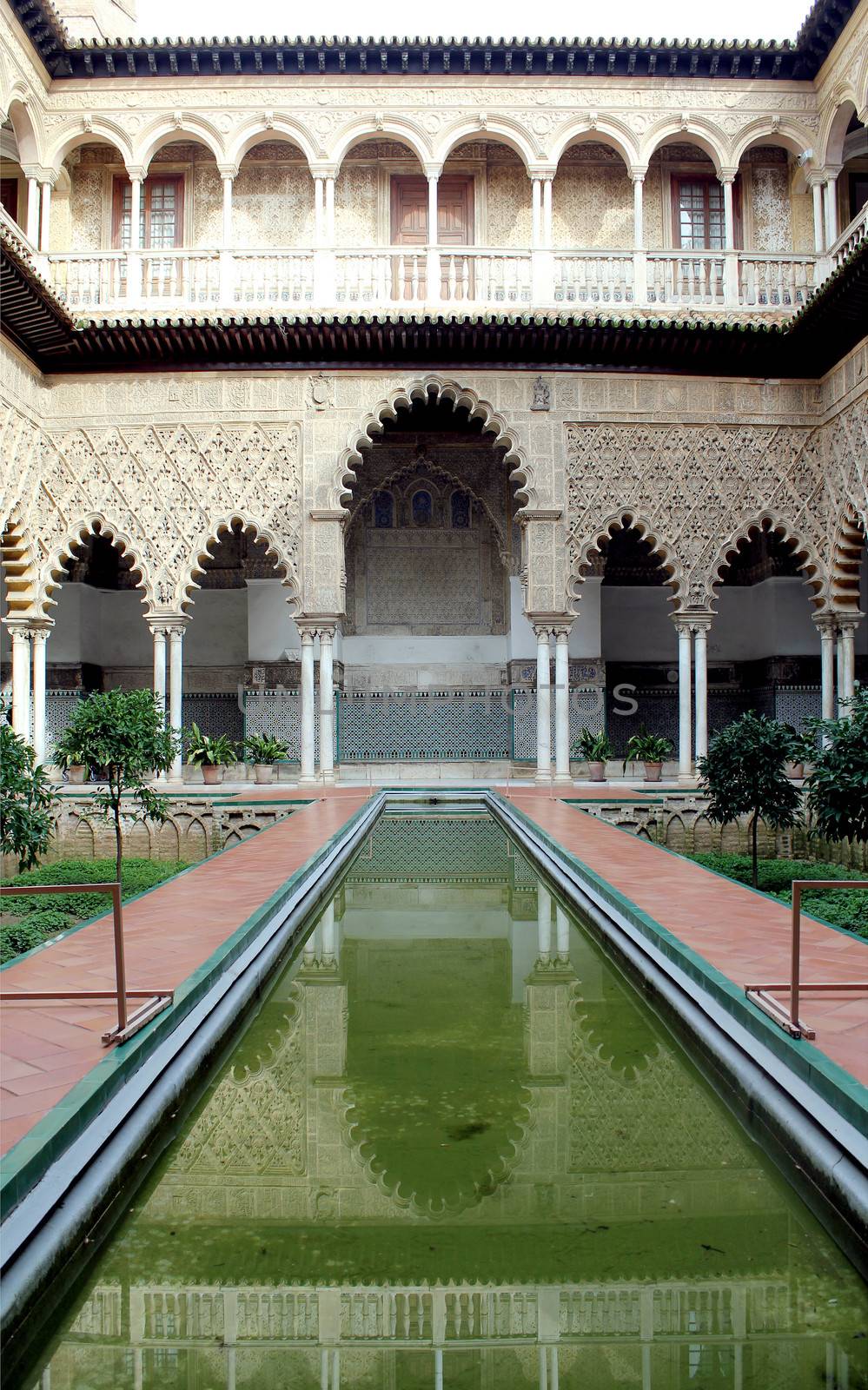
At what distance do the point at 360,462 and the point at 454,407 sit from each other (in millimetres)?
1320

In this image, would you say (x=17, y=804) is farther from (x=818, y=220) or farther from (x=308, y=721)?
(x=818, y=220)

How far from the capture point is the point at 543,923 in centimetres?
517

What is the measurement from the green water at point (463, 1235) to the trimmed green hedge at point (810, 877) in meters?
3.02

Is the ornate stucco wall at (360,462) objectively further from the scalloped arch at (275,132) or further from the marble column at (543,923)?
the marble column at (543,923)

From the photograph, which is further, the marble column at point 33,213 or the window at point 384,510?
the window at point 384,510

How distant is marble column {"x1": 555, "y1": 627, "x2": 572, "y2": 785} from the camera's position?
1267 centimetres

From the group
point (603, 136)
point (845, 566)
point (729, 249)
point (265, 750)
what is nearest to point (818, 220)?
point (729, 249)

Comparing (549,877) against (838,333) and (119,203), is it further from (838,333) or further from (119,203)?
(119,203)

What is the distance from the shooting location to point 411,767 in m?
14.5

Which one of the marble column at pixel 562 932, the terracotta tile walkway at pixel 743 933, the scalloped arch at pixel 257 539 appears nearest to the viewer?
the terracotta tile walkway at pixel 743 933

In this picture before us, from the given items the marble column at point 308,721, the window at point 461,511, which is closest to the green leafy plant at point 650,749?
the marble column at point 308,721

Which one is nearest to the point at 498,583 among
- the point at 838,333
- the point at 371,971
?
the point at 838,333

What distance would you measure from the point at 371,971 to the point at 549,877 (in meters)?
2.35

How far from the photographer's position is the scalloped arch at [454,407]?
12461mm
